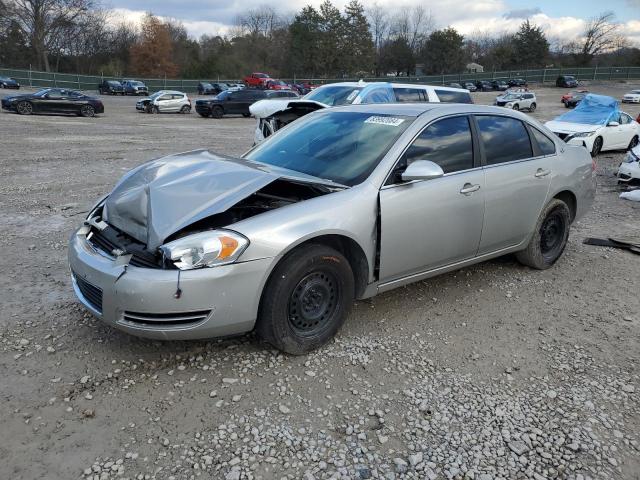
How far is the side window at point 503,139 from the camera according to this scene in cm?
438

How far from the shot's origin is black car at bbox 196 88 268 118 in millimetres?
27844

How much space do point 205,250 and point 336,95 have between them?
31.6 feet

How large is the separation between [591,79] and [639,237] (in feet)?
244

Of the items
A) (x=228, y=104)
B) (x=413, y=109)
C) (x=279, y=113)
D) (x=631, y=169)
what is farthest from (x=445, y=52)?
(x=413, y=109)

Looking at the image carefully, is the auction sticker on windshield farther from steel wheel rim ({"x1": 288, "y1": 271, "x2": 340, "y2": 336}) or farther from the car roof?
steel wheel rim ({"x1": 288, "y1": 271, "x2": 340, "y2": 336})

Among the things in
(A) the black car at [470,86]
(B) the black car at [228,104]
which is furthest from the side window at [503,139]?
(A) the black car at [470,86]

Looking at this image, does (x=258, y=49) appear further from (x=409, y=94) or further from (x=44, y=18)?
(x=409, y=94)

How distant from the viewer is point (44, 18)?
57250mm

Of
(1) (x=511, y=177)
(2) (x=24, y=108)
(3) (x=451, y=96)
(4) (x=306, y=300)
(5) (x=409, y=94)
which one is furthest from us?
(2) (x=24, y=108)

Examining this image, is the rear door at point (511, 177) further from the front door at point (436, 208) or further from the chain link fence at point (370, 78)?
the chain link fence at point (370, 78)

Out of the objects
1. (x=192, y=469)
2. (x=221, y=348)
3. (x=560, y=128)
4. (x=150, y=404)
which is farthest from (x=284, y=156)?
(x=560, y=128)

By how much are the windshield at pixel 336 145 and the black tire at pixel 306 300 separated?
0.66m

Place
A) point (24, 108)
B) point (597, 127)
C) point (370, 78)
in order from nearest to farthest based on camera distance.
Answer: point (597, 127) < point (24, 108) < point (370, 78)

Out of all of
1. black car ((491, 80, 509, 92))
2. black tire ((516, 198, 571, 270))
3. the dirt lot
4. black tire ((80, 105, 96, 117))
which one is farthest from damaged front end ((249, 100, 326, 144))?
black car ((491, 80, 509, 92))
